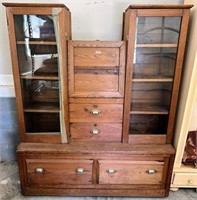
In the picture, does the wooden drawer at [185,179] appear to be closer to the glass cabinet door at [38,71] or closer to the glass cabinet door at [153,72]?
the glass cabinet door at [153,72]

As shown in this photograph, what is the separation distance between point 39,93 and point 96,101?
22.3 inches

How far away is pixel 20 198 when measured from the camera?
1.81m

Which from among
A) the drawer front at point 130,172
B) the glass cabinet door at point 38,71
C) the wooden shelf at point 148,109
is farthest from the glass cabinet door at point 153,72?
the glass cabinet door at point 38,71

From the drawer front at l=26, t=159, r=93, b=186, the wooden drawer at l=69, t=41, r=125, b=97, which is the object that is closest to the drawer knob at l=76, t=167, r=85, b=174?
the drawer front at l=26, t=159, r=93, b=186

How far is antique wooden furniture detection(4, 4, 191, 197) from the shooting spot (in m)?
1.55

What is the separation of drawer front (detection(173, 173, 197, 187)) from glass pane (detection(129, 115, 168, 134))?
45 cm

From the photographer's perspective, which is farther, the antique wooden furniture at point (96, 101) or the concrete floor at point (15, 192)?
the concrete floor at point (15, 192)

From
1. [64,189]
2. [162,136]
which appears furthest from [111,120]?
[64,189]

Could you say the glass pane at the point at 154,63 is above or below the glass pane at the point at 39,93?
above

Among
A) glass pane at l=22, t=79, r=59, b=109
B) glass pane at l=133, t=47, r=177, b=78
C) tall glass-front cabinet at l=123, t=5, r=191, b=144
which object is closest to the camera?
tall glass-front cabinet at l=123, t=5, r=191, b=144

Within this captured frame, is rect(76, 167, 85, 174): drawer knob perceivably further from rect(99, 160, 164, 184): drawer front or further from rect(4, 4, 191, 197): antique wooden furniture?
rect(99, 160, 164, 184): drawer front

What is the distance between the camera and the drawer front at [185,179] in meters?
1.83

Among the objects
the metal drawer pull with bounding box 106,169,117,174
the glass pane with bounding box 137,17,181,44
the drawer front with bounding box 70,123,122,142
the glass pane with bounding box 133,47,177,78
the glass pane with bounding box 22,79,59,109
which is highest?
the glass pane with bounding box 137,17,181,44

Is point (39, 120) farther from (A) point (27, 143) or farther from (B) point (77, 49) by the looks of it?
(B) point (77, 49)
